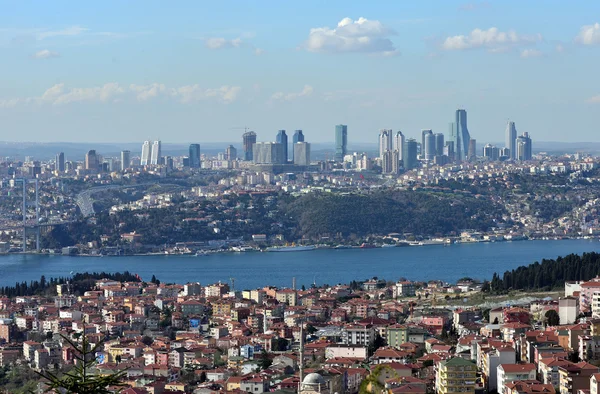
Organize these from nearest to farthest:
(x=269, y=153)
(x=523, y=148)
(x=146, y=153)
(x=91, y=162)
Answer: (x=91, y=162) → (x=269, y=153) → (x=523, y=148) → (x=146, y=153)

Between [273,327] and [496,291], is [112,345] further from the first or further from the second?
[496,291]

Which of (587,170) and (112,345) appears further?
(587,170)

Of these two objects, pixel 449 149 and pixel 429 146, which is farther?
pixel 449 149

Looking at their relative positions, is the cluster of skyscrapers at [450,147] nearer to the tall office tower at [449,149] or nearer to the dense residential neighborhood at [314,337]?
the tall office tower at [449,149]

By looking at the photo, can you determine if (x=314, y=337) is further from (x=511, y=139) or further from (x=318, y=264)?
(x=511, y=139)

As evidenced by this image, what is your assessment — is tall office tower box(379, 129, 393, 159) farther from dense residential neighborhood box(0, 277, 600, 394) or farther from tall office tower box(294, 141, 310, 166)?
dense residential neighborhood box(0, 277, 600, 394)

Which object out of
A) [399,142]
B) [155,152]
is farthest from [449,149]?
[155,152]

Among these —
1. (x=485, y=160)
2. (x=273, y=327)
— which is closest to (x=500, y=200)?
(x=485, y=160)

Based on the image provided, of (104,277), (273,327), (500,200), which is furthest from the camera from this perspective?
Result: (500,200)
